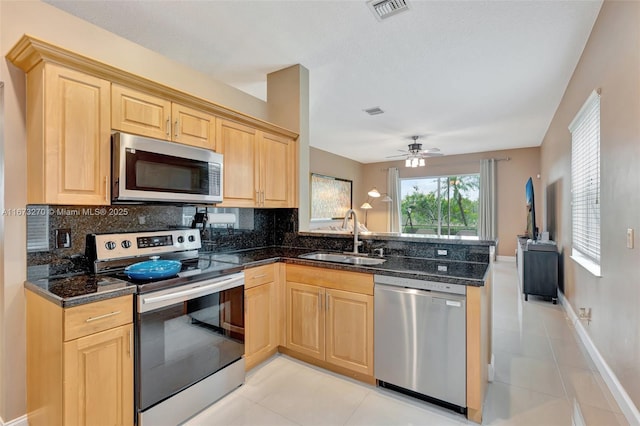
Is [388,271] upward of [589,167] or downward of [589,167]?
downward

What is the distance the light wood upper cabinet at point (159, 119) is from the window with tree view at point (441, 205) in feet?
23.9

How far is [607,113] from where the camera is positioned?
2281 millimetres

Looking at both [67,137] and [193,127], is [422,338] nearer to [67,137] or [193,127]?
[193,127]

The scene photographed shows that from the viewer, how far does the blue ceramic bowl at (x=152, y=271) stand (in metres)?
1.79

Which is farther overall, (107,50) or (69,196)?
(107,50)

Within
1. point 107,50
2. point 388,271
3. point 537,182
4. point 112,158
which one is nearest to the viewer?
point 112,158

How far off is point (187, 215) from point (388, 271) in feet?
5.54

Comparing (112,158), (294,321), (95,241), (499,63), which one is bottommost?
(294,321)

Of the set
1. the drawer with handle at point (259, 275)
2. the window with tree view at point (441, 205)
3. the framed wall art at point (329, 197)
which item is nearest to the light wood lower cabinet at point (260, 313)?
the drawer with handle at point (259, 275)

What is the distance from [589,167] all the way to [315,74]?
116 inches

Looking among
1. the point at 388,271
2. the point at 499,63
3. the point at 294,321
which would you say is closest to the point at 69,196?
the point at 294,321

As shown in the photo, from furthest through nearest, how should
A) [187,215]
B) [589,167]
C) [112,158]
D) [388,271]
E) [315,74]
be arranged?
[315,74] < [589,167] < [187,215] < [388,271] < [112,158]

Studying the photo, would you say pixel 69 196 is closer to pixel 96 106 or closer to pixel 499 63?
pixel 96 106

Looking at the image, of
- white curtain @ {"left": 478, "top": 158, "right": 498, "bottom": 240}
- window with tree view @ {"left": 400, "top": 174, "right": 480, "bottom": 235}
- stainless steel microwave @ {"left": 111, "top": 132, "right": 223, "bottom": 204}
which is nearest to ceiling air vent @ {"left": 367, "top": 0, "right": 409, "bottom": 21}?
stainless steel microwave @ {"left": 111, "top": 132, "right": 223, "bottom": 204}
